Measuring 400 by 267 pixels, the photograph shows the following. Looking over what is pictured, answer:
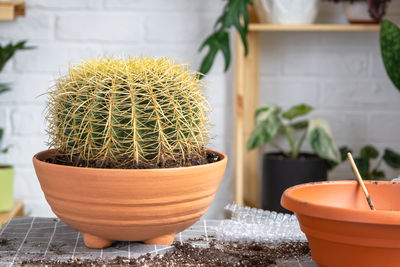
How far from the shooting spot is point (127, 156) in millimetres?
681

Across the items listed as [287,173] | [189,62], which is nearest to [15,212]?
[189,62]

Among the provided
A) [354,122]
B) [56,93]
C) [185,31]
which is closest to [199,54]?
[185,31]

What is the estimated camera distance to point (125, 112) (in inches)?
26.2

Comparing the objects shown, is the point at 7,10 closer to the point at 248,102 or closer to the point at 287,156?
the point at 248,102

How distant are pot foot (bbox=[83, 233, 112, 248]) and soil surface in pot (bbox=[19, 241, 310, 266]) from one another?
4 centimetres

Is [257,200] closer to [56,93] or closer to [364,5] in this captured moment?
[364,5]

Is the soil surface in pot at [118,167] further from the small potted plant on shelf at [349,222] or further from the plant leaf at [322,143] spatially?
the plant leaf at [322,143]

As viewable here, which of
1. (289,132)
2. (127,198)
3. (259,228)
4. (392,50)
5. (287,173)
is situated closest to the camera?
(127,198)

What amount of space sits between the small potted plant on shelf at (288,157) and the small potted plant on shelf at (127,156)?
100 cm

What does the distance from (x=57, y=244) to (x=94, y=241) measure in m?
0.06

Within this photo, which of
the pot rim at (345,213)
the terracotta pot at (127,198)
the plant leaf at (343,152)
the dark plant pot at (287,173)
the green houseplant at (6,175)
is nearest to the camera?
the pot rim at (345,213)

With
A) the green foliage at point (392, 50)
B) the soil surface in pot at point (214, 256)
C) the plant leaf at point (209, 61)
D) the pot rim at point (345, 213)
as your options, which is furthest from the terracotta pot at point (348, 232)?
the plant leaf at point (209, 61)

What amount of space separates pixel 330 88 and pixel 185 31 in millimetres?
540

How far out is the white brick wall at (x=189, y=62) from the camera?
185cm
